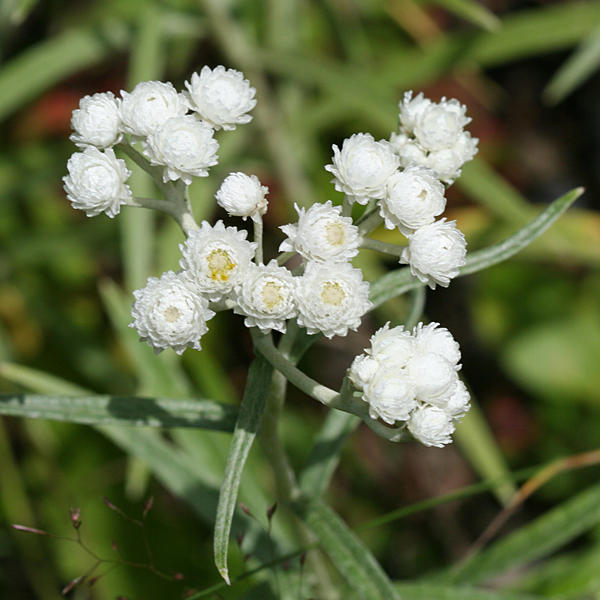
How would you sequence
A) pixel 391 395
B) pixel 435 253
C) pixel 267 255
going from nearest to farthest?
pixel 391 395 < pixel 435 253 < pixel 267 255

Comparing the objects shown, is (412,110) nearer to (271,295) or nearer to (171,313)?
(271,295)

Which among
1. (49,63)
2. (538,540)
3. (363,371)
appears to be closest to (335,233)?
(363,371)

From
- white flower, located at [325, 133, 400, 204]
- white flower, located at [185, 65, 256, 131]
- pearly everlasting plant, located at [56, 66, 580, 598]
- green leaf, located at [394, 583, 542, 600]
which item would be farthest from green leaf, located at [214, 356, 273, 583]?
green leaf, located at [394, 583, 542, 600]

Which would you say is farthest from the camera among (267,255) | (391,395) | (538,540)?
(267,255)

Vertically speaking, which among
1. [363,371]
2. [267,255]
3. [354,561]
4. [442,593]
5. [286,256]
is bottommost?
[442,593]

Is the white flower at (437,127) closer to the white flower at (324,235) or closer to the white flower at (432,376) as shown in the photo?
the white flower at (324,235)

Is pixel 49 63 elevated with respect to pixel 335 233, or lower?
elevated

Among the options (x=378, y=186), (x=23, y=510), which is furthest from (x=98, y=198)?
(x=23, y=510)
